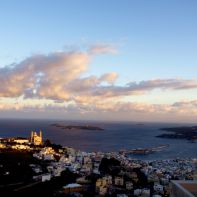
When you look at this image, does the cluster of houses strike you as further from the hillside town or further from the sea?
the sea

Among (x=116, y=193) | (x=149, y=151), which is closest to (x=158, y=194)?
(x=116, y=193)

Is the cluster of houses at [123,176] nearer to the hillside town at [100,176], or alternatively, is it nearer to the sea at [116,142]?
the hillside town at [100,176]

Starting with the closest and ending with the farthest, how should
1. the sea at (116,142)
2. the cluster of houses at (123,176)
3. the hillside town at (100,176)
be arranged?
the hillside town at (100,176)
the cluster of houses at (123,176)
the sea at (116,142)

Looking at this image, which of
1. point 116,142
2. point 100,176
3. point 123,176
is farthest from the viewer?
point 116,142

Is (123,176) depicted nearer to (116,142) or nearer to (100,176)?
(100,176)

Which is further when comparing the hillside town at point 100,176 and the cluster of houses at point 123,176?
the cluster of houses at point 123,176

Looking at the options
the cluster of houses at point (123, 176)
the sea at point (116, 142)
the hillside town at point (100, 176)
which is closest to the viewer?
the hillside town at point (100, 176)

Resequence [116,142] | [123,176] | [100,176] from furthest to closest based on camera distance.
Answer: [116,142], [123,176], [100,176]

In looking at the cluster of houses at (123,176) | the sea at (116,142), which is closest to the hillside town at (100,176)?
the cluster of houses at (123,176)

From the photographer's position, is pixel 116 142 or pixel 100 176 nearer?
pixel 100 176

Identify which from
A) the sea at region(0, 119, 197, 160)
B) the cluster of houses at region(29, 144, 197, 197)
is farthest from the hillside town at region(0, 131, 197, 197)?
the sea at region(0, 119, 197, 160)

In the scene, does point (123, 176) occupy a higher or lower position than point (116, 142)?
higher

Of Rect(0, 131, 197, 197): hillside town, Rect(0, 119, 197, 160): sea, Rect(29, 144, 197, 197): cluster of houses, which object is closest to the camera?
Rect(0, 131, 197, 197): hillside town

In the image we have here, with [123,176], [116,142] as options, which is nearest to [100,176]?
[123,176]
